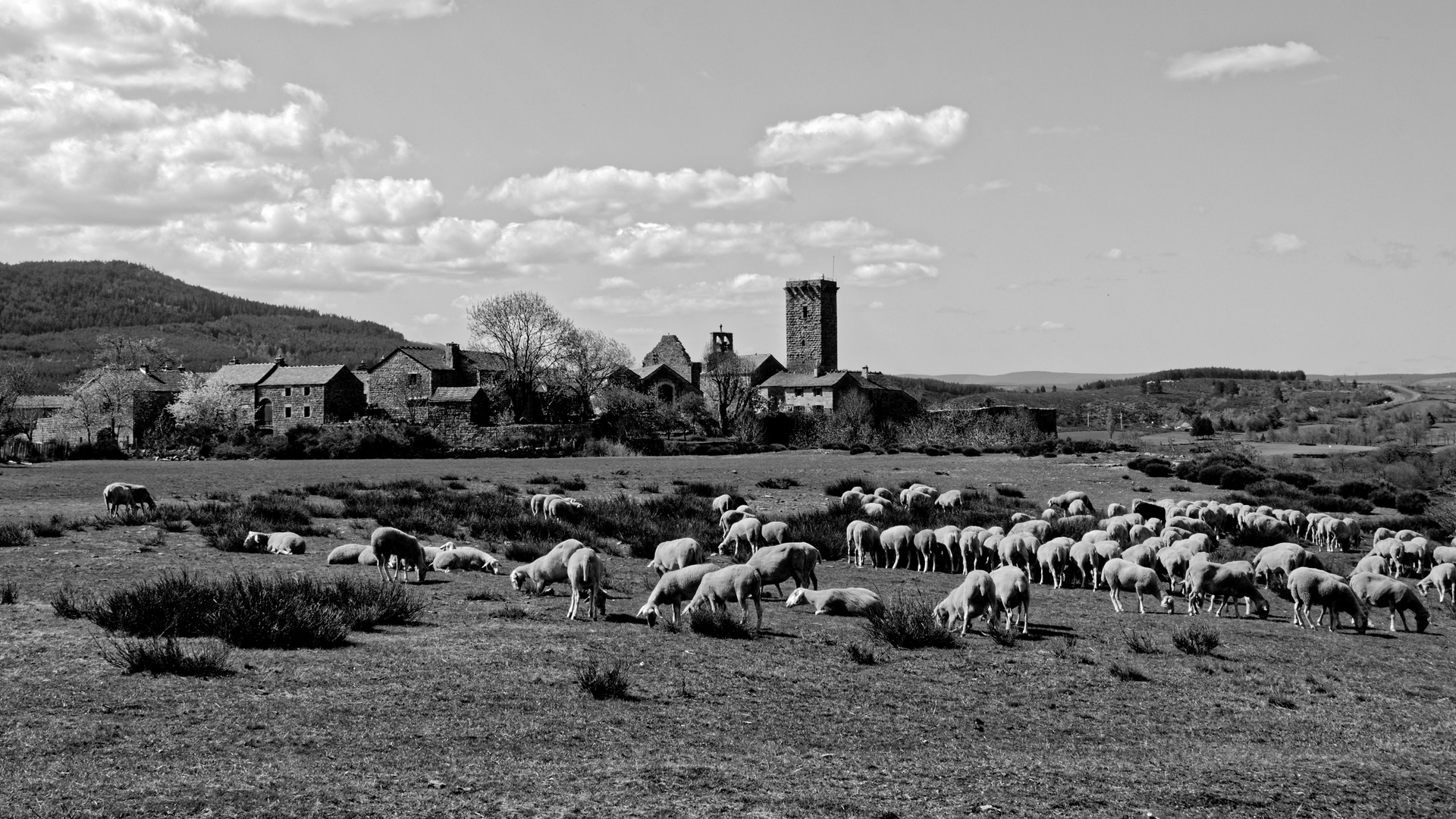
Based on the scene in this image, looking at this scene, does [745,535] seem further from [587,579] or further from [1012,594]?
[1012,594]

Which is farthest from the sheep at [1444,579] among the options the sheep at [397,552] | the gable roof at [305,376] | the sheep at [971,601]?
the gable roof at [305,376]

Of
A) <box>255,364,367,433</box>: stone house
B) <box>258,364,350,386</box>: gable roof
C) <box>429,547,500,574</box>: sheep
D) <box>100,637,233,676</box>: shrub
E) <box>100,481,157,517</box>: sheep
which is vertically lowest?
<box>429,547,500,574</box>: sheep

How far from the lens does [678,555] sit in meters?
18.2

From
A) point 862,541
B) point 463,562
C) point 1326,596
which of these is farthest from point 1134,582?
point 463,562

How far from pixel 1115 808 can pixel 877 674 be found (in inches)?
166

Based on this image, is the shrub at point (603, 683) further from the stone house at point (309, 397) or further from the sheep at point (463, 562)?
the stone house at point (309, 397)

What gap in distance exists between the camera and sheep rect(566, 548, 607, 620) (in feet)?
51.0

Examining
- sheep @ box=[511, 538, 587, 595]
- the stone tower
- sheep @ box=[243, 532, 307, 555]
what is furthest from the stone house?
sheep @ box=[511, 538, 587, 595]

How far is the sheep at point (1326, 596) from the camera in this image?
57.2 ft

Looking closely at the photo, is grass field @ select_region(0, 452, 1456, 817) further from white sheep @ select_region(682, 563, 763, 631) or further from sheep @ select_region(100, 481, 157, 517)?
sheep @ select_region(100, 481, 157, 517)

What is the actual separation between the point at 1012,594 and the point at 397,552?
900 cm

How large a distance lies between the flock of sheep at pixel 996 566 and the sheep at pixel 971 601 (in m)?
0.02

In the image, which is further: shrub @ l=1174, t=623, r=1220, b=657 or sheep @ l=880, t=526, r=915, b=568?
sheep @ l=880, t=526, r=915, b=568

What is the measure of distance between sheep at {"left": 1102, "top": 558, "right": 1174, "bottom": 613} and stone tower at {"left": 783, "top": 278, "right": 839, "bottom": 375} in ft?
292
